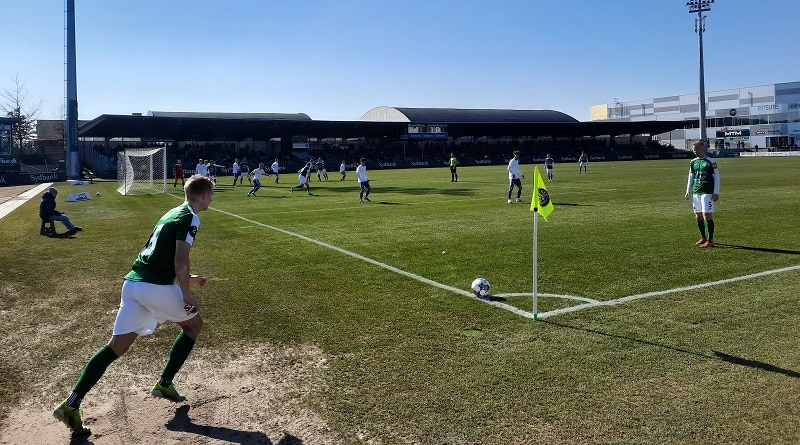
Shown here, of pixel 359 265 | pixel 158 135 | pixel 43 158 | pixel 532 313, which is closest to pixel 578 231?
pixel 359 265

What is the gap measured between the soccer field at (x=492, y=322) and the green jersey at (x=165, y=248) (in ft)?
5.13

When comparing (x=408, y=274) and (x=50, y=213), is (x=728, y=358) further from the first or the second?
(x=50, y=213)

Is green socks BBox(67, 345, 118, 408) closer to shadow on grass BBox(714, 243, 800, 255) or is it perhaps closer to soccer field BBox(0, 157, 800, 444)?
soccer field BBox(0, 157, 800, 444)

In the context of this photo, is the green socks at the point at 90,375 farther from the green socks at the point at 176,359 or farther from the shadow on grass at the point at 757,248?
the shadow on grass at the point at 757,248

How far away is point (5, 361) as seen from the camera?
6055 millimetres

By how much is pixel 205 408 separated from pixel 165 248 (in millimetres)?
1403

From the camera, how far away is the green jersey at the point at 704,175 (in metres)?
12.1

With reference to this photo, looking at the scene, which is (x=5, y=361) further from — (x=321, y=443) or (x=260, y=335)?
(x=321, y=443)

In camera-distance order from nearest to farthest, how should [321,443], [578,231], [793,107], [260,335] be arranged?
[321,443], [260,335], [578,231], [793,107]

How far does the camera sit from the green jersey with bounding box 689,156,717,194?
12141mm

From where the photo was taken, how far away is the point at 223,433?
4523 mm

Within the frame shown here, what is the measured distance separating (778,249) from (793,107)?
107 meters

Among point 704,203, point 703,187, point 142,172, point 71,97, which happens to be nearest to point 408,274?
point 704,203

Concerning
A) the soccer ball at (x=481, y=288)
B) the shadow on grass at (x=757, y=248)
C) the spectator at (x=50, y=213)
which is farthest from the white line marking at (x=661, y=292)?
the spectator at (x=50, y=213)
